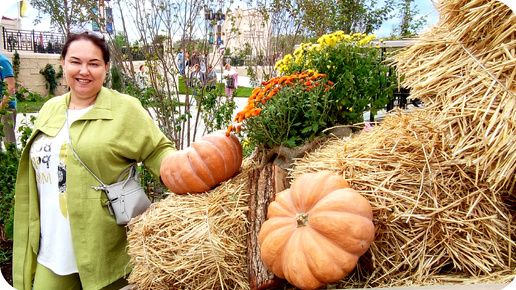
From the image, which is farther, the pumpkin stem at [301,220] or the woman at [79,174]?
the woman at [79,174]

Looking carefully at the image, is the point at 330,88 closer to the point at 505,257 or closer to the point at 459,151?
the point at 459,151

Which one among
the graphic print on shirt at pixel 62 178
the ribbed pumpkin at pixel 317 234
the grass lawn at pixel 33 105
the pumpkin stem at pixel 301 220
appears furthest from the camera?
the grass lawn at pixel 33 105

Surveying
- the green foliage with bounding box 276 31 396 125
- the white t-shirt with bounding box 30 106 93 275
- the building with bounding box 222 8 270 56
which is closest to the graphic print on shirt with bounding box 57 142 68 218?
the white t-shirt with bounding box 30 106 93 275

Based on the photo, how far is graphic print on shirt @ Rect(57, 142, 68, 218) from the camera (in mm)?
2070

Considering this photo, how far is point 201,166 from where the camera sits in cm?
193

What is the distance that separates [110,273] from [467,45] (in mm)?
2365

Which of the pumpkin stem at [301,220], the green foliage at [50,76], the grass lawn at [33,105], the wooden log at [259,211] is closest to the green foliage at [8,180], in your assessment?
the grass lawn at [33,105]

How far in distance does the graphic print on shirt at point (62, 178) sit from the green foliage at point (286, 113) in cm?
107

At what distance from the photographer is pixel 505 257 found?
1.58 meters

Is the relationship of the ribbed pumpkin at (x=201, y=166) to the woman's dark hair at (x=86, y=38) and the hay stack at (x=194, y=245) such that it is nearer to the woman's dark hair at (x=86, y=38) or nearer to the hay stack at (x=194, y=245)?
the hay stack at (x=194, y=245)

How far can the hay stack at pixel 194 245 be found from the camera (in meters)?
1.62

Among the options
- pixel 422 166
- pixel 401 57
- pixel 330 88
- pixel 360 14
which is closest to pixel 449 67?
pixel 401 57

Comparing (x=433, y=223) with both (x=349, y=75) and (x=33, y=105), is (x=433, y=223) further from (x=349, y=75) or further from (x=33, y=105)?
(x=33, y=105)

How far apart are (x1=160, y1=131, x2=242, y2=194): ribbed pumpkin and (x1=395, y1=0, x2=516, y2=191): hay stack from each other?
108 cm
